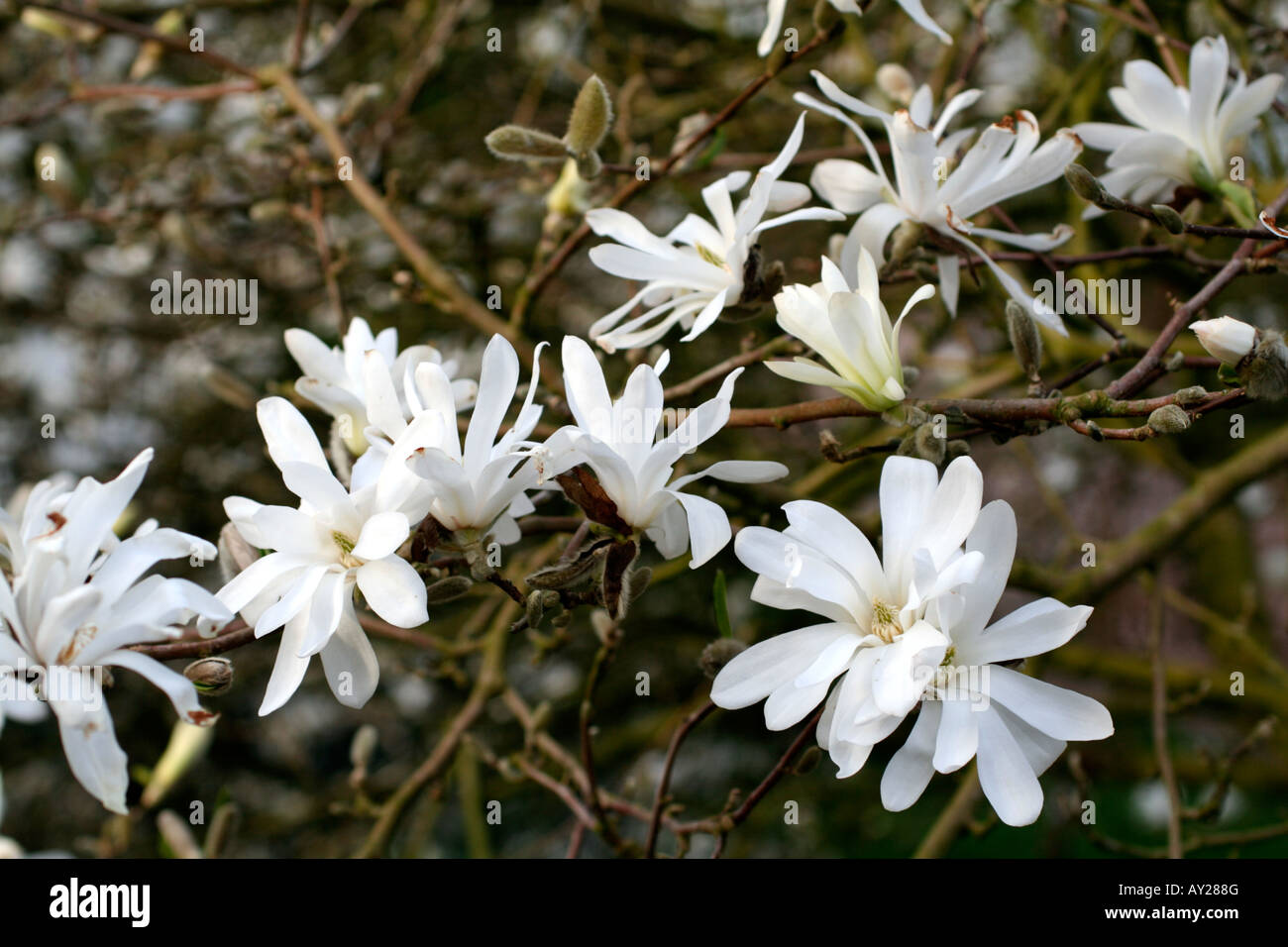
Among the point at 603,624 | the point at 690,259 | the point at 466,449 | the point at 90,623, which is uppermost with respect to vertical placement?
the point at 690,259

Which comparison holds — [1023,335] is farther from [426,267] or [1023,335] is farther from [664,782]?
[426,267]

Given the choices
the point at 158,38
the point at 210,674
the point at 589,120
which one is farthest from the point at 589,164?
the point at 158,38

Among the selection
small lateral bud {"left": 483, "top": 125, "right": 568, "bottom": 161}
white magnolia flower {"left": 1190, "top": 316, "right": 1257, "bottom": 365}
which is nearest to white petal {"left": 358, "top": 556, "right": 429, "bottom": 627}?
small lateral bud {"left": 483, "top": 125, "right": 568, "bottom": 161}

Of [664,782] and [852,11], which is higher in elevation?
[852,11]

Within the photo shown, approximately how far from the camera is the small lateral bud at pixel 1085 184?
0.82 metres

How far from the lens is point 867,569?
0.72m

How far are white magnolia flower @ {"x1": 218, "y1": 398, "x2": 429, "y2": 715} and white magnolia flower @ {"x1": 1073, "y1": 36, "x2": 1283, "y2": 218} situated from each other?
2.40ft

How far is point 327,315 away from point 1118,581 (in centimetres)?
165

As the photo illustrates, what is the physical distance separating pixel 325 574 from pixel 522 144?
1.52 feet

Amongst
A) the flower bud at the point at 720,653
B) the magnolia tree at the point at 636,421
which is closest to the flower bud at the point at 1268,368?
the magnolia tree at the point at 636,421

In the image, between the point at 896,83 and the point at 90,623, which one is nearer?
the point at 90,623

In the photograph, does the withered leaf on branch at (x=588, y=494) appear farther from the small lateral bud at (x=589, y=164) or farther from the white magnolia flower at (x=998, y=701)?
the small lateral bud at (x=589, y=164)

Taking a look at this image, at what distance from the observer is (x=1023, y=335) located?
0.81 metres

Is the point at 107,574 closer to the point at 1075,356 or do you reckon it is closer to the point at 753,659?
the point at 753,659
